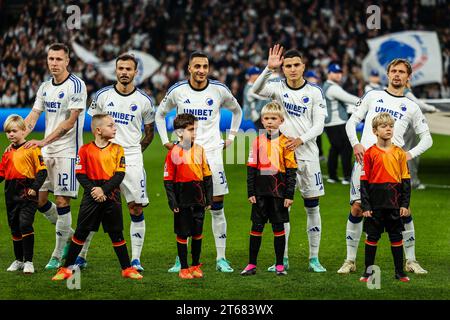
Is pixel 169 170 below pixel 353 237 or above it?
above

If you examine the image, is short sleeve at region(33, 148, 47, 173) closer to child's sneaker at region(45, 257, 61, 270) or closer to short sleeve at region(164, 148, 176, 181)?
child's sneaker at region(45, 257, 61, 270)

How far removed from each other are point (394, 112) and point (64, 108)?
319cm

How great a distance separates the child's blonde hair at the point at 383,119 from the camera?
8.15 m

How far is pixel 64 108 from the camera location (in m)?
9.04

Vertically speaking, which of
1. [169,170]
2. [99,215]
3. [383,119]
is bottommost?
[99,215]

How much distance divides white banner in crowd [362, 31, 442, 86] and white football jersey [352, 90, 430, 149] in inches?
718

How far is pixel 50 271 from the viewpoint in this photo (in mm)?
8734

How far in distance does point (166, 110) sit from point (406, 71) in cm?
235

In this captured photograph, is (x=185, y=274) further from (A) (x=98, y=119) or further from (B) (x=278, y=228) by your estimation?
(A) (x=98, y=119)

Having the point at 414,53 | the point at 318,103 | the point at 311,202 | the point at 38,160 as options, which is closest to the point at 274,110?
the point at 318,103

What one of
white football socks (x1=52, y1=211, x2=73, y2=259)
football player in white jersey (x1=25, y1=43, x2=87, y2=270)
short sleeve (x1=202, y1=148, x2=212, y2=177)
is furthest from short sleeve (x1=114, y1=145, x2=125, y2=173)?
white football socks (x1=52, y1=211, x2=73, y2=259)
